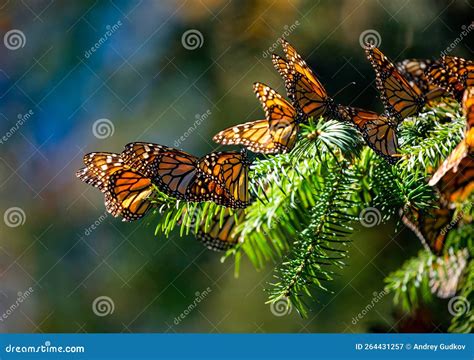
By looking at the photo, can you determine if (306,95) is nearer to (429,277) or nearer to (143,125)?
(429,277)

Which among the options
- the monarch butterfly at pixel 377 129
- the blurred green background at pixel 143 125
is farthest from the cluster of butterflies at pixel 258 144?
the blurred green background at pixel 143 125

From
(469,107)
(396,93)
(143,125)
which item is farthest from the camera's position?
(143,125)

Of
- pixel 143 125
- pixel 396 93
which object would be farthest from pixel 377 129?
pixel 143 125

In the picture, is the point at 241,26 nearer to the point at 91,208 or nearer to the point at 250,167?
the point at 91,208

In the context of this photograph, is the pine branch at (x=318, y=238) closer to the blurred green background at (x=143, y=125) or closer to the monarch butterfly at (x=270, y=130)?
the monarch butterfly at (x=270, y=130)

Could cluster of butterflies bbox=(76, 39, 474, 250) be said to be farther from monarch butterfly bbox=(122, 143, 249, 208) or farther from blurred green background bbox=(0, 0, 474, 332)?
blurred green background bbox=(0, 0, 474, 332)

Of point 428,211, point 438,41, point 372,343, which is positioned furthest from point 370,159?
point 438,41
